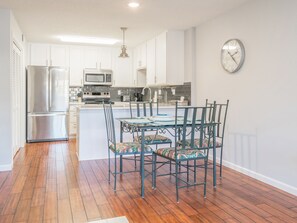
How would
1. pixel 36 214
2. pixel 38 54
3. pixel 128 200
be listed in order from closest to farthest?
pixel 36 214 < pixel 128 200 < pixel 38 54

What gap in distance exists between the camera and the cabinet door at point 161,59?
17.7ft

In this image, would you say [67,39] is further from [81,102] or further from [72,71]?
[81,102]

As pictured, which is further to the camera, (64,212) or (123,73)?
(123,73)

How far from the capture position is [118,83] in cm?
741

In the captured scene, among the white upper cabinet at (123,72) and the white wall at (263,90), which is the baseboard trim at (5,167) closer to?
the white wall at (263,90)

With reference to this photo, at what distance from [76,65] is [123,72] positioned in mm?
1232

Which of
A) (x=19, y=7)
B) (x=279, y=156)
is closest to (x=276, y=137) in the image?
(x=279, y=156)

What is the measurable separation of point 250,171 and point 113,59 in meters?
4.76

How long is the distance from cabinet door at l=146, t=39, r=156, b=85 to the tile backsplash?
1.48ft

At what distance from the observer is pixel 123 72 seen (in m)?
7.45

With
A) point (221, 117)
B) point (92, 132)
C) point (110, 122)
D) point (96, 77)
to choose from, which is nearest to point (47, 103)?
point (96, 77)

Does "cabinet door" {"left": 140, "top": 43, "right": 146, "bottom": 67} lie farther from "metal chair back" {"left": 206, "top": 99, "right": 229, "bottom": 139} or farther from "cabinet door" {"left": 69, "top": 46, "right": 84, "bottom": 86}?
"metal chair back" {"left": 206, "top": 99, "right": 229, "bottom": 139}

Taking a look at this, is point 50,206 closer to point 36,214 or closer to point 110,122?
point 36,214

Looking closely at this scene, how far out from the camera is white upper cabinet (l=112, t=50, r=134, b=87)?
7.38 meters
